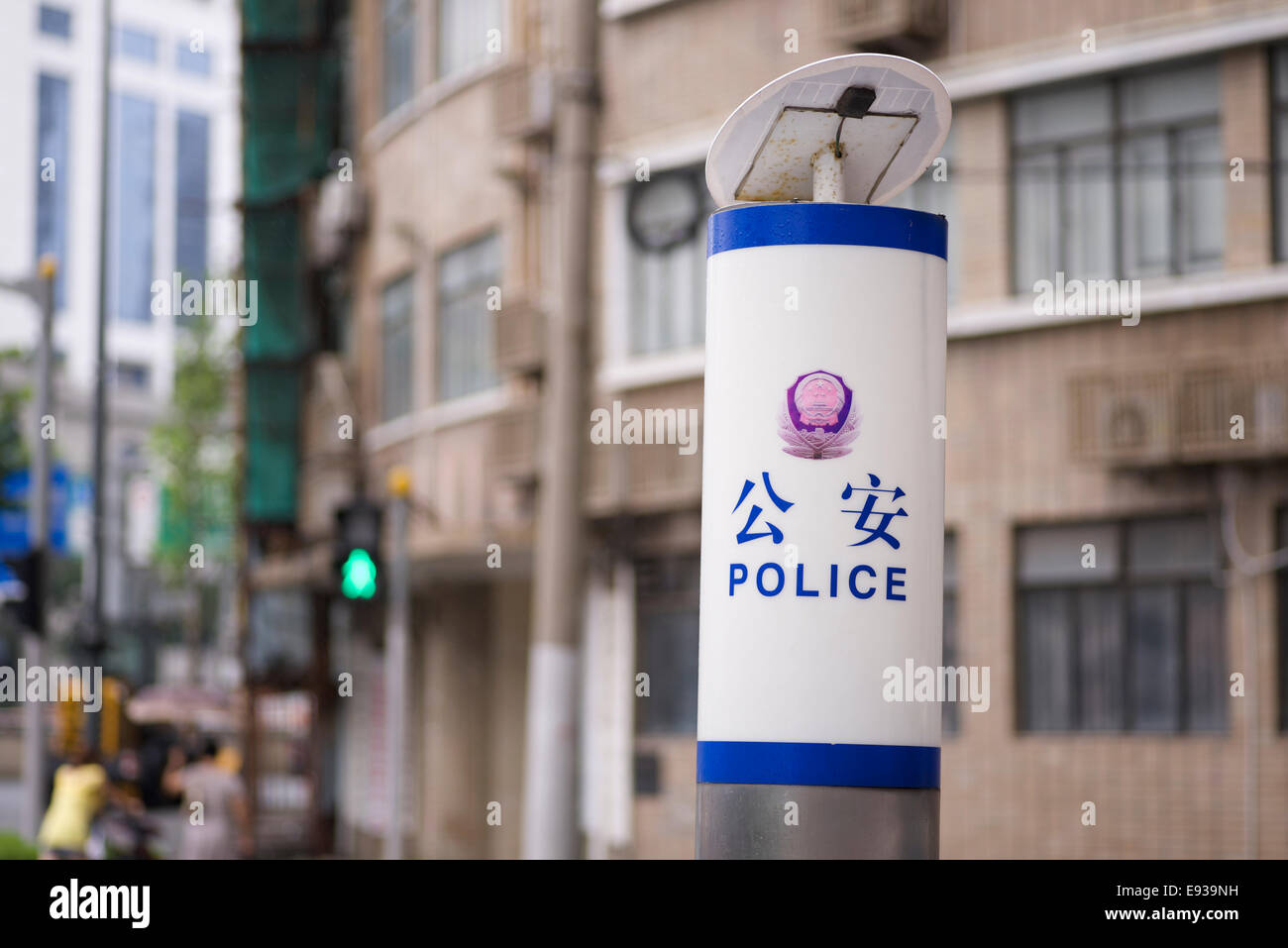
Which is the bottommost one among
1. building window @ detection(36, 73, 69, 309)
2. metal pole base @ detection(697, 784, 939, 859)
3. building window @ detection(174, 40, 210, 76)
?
metal pole base @ detection(697, 784, 939, 859)

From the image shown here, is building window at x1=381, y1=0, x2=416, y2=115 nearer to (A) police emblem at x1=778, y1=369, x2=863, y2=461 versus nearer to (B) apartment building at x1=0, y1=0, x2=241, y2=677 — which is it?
(A) police emblem at x1=778, y1=369, x2=863, y2=461

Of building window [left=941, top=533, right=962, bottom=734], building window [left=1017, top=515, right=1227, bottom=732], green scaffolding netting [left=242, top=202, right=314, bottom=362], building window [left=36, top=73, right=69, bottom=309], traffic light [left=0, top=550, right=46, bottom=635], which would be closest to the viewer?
building window [left=1017, top=515, right=1227, bottom=732]

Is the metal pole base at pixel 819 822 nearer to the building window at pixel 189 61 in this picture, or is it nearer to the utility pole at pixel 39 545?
the utility pole at pixel 39 545

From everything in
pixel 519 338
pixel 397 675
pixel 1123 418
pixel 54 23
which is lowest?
pixel 397 675

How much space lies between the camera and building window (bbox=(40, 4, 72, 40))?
94.4m

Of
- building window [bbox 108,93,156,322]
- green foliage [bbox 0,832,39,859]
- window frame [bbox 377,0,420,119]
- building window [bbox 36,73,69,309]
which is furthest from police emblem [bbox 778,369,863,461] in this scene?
building window [bbox 108,93,156,322]

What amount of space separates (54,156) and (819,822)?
88.9 metres

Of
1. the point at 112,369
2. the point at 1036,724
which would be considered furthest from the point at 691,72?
the point at 112,369

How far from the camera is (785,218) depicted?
18.6ft

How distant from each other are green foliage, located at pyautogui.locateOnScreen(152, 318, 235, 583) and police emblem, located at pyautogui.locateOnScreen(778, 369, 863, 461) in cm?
4712

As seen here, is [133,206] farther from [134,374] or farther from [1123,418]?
[1123,418]

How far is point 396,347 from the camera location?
77.1 feet

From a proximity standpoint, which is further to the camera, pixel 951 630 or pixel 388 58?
pixel 388 58

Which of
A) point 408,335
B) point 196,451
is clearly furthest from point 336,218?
point 196,451
